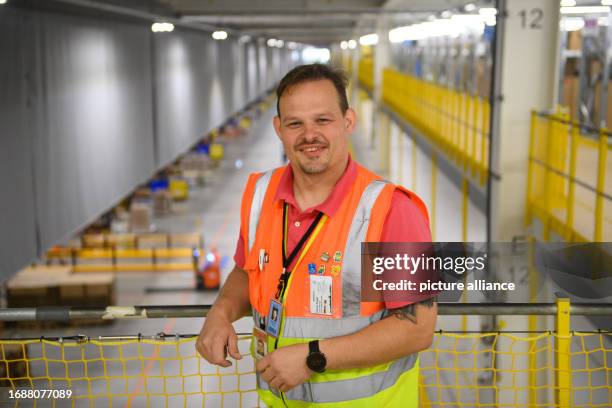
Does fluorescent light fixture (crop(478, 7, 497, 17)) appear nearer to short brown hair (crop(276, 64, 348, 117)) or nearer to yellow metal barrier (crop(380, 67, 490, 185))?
yellow metal barrier (crop(380, 67, 490, 185))

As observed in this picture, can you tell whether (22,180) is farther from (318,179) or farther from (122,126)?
(318,179)

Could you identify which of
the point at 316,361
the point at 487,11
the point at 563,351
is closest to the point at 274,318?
the point at 316,361

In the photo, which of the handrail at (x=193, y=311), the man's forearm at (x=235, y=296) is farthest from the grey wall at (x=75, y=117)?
the man's forearm at (x=235, y=296)

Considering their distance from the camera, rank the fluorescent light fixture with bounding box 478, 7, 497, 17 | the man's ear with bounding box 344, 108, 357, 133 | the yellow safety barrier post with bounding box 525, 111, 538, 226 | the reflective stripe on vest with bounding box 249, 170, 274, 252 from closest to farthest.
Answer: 1. the man's ear with bounding box 344, 108, 357, 133
2. the reflective stripe on vest with bounding box 249, 170, 274, 252
3. the yellow safety barrier post with bounding box 525, 111, 538, 226
4. the fluorescent light fixture with bounding box 478, 7, 497, 17

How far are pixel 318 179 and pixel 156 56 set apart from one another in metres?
18.6

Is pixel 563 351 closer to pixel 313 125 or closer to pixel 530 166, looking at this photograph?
pixel 313 125

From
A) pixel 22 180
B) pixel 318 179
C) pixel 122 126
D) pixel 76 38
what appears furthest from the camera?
pixel 122 126

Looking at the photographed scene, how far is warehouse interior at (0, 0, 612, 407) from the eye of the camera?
199 inches

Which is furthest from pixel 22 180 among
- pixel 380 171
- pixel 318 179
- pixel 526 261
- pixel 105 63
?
pixel 380 171

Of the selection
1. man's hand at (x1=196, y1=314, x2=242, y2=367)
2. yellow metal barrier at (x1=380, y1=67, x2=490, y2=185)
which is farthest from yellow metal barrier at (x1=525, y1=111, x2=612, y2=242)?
man's hand at (x1=196, y1=314, x2=242, y2=367)

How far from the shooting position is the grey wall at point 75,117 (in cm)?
1023

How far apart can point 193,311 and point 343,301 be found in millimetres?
1029

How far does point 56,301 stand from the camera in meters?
13.4

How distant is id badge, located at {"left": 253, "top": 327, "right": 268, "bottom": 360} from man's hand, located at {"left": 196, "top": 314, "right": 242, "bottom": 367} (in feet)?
0.21
